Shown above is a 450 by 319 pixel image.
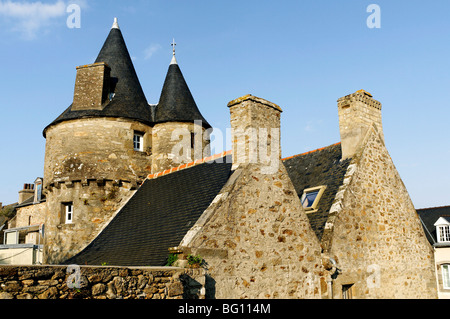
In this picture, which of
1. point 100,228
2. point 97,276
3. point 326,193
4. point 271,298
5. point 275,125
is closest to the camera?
point 97,276

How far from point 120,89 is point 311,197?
8148mm

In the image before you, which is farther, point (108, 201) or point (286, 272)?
point (108, 201)

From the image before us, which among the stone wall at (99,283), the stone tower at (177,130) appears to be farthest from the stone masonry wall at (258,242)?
the stone tower at (177,130)

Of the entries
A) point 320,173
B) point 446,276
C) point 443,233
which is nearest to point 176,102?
point 320,173

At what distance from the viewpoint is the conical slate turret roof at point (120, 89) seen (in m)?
15.0

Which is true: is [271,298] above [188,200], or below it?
below

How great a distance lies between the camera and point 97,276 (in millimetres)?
6168

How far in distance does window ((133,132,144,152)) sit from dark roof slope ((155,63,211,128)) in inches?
34.9

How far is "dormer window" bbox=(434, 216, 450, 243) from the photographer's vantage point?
22625mm

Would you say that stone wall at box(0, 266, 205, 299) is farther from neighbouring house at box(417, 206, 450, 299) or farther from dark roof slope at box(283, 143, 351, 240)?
neighbouring house at box(417, 206, 450, 299)
